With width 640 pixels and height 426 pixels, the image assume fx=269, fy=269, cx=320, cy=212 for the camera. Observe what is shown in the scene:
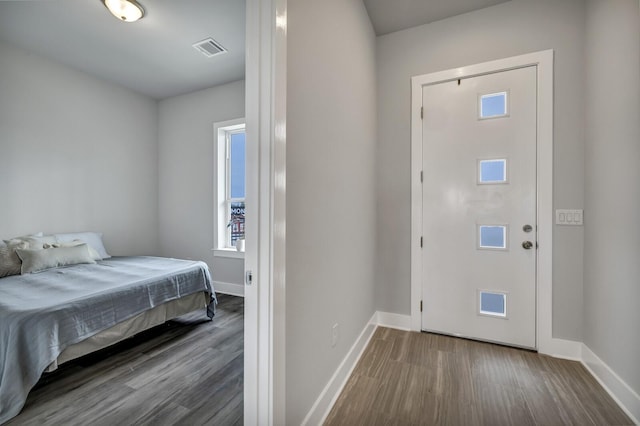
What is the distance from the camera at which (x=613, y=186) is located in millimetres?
1668

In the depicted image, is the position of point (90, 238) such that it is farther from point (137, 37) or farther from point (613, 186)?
point (613, 186)

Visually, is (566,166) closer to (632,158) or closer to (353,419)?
(632,158)

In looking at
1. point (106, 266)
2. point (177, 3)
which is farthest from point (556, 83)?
point (106, 266)

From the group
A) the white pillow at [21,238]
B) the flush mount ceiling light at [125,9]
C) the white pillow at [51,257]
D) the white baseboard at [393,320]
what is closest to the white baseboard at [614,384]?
the white baseboard at [393,320]

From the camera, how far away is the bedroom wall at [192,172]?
3.83 metres

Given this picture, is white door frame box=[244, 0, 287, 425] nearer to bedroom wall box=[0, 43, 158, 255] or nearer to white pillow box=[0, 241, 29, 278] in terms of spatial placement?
white pillow box=[0, 241, 29, 278]

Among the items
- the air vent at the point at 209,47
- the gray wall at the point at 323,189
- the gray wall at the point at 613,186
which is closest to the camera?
the gray wall at the point at 323,189

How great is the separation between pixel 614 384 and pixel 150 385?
289cm

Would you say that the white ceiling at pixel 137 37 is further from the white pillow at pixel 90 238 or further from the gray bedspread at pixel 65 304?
the gray bedspread at pixel 65 304

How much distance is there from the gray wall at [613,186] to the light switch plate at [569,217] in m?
0.04

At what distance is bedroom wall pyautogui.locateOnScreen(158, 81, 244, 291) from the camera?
3.83 metres

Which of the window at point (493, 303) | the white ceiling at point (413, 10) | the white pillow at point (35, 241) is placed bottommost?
the window at point (493, 303)

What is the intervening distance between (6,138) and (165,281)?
240 centimetres

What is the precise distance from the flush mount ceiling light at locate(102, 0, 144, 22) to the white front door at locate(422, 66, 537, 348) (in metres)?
2.60
